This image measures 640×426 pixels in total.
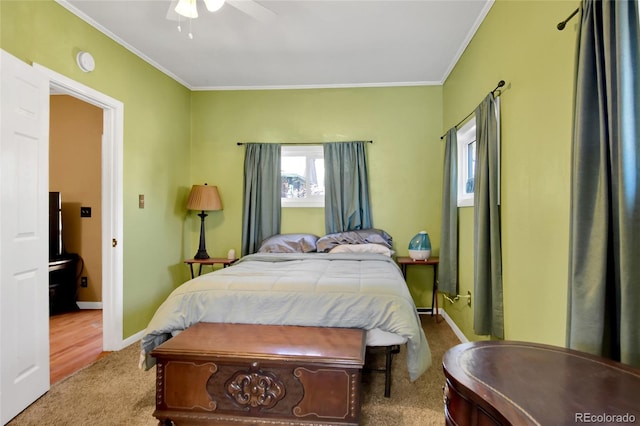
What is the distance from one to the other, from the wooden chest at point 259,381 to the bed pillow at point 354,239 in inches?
73.4

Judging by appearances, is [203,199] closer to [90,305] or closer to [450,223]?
[90,305]

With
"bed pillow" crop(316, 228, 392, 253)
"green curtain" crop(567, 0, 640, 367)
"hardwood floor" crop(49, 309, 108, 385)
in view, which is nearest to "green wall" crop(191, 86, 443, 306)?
"bed pillow" crop(316, 228, 392, 253)

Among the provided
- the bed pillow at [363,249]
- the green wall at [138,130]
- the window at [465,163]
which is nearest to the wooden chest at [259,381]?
the green wall at [138,130]

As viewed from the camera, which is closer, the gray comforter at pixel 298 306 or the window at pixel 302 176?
the gray comforter at pixel 298 306

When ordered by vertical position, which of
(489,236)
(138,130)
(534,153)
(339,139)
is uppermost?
(339,139)

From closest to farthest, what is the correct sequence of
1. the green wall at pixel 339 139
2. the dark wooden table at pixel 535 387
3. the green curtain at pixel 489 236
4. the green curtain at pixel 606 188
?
the dark wooden table at pixel 535 387, the green curtain at pixel 606 188, the green curtain at pixel 489 236, the green wall at pixel 339 139

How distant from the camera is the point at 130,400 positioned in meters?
2.05

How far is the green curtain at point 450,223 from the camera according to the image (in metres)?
3.20

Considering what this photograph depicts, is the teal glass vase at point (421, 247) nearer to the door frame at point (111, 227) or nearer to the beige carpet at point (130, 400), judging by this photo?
the beige carpet at point (130, 400)

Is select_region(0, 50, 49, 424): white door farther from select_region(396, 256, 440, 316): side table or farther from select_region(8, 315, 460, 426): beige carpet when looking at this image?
select_region(396, 256, 440, 316): side table

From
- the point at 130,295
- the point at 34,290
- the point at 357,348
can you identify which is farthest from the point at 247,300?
the point at 130,295

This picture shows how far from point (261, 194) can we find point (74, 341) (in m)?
2.28

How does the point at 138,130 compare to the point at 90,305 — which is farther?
the point at 90,305

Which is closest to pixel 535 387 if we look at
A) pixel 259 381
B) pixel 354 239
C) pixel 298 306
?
pixel 259 381
